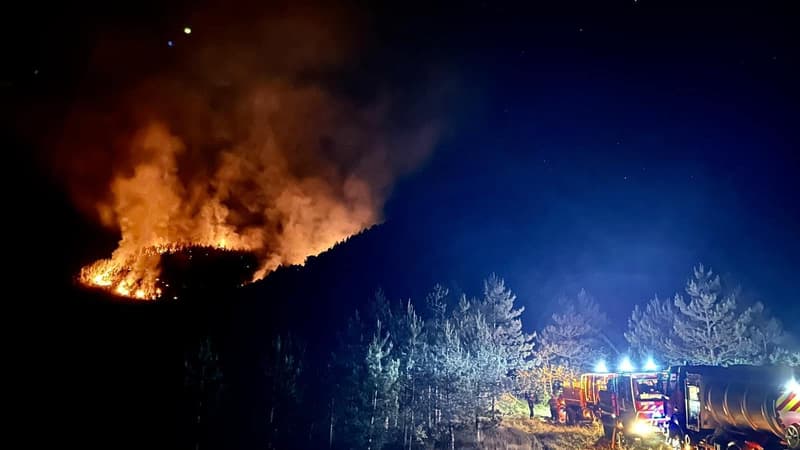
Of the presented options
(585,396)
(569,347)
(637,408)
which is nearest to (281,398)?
(585,396)

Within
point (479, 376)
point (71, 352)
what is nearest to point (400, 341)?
point (479, 376)

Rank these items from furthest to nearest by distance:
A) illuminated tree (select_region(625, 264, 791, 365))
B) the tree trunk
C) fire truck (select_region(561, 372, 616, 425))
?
illuminated tree (select_region(625, 264, 791, 365))
fire truck (select_region(561, 372, 616, 425))
the tree trunk

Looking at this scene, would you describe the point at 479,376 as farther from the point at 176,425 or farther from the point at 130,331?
the point at 130,331

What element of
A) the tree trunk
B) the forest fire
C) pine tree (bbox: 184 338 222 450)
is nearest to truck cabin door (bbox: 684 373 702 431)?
the tree trunk

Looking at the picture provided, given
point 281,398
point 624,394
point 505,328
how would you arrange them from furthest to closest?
point 505,328, point 281,398, point 624,394

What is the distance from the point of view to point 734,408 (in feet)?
67.3

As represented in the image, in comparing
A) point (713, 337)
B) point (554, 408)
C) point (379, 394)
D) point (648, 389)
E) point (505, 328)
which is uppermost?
point (505, 328)

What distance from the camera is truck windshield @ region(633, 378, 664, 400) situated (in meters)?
26.7

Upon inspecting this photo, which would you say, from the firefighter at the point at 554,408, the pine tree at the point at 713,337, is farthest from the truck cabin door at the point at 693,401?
the pine tree at the point at 713,337

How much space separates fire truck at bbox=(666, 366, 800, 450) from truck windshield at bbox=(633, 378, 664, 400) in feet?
7.53

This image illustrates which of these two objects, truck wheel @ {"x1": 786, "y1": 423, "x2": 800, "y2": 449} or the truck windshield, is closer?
truck wheel @ {"x1": 786, "y1": 423, "x2": 800, "y2": 449}

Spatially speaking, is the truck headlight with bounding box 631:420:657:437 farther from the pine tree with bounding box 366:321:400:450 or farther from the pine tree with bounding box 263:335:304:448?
the pine tree with bounding box 263:335:304:448

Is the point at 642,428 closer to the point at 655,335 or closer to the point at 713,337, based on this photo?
the point at 713,337

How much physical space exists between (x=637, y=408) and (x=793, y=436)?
10.4 meters
